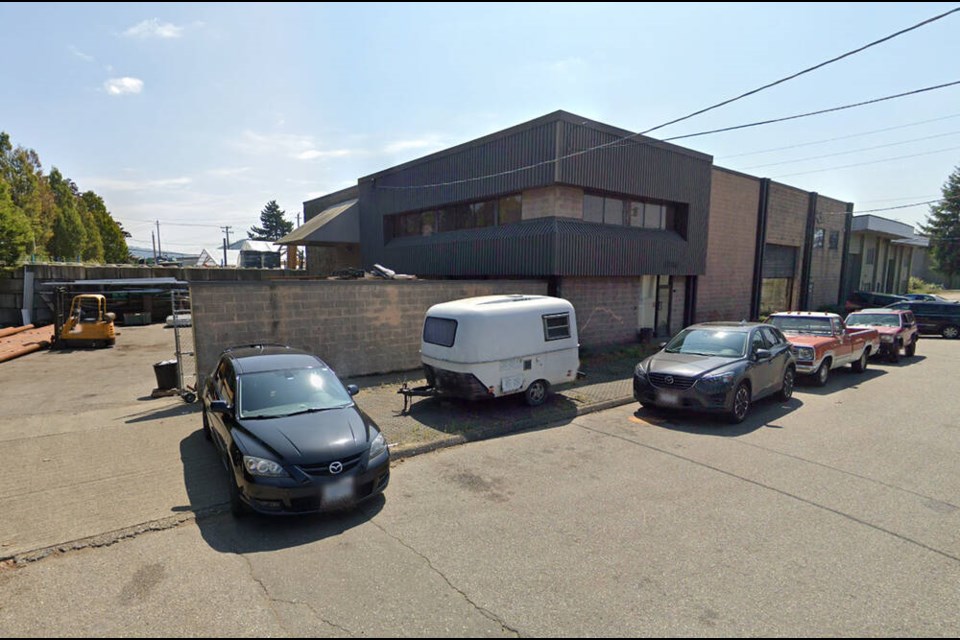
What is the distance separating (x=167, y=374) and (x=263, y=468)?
6.86 meters

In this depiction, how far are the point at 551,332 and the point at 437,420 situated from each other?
2.79m

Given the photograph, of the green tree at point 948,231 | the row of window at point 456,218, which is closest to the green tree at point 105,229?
the row of window at point 456,218

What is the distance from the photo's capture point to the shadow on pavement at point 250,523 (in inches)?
165

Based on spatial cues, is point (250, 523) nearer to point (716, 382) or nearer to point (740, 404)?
point (716, 382)

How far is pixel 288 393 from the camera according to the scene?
5527 millimetres

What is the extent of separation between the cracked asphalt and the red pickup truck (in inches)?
166

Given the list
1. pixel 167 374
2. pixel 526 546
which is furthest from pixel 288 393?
pixel 167 374

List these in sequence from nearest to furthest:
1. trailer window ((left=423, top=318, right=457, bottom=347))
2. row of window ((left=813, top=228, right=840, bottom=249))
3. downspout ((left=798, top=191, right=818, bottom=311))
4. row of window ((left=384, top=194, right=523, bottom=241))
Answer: trailer window ((left=423, top=318, right=457, bottom=347)) → row of window ((left=384, top=194, right=523, bottom=241)) → downspout ((left=798, top=191, right=818, bottom=311)) → row of window ((left=813, top=228, right=840, bottom=249))

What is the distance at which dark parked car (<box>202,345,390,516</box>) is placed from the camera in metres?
4.38

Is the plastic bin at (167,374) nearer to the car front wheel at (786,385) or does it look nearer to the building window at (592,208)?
the building window at (592,208)

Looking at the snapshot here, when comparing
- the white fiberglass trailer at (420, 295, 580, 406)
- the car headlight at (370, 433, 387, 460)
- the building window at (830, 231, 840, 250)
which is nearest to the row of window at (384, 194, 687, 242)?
the white fiberglass trailer at (420, 295, 580, 406)

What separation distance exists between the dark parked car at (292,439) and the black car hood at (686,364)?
5.50m

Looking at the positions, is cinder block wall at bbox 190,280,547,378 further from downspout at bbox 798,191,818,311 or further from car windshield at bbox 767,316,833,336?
downspout at bbox 798,191,818,311

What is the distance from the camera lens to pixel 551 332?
883cm
